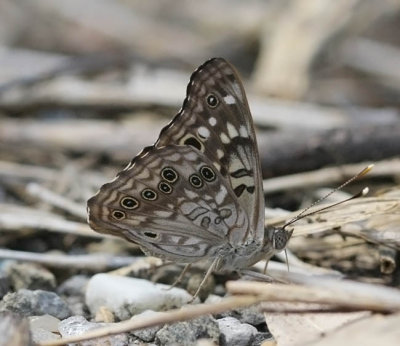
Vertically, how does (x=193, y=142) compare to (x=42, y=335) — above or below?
above

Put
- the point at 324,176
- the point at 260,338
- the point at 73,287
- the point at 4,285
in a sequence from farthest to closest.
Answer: the point at 324,176, the point at 73,287, the point at 4,285, the point at 260,338

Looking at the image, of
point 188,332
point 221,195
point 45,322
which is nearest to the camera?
point 188,332

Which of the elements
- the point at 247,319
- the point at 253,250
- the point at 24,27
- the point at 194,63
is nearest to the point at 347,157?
the point at 253,250

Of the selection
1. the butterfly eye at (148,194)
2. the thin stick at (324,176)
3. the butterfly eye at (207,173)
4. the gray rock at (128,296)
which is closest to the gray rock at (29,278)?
the gray rock at (128,296)

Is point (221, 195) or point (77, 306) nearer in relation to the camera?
point (221, 195)

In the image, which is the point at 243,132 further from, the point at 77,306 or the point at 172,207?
the point at 77,306

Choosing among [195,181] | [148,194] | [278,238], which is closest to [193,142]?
[195,181]

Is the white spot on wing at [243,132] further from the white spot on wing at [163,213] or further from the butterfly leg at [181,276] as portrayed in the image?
the butterfly leg at [181,276]

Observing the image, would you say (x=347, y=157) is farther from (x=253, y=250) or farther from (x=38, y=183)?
(x=38, y=183)
